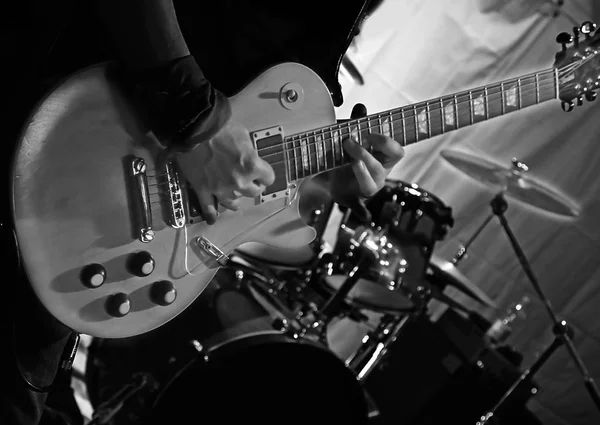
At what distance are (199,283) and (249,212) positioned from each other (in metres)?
0.18

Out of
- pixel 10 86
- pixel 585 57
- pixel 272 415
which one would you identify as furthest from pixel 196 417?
pixel 585 57

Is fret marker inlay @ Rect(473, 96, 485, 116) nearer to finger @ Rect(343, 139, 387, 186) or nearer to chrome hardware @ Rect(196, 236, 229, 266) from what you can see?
finger @ Rect(343, 139, 387, 186)

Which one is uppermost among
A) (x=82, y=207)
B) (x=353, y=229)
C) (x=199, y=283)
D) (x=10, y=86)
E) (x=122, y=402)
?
(x=10, y=86)

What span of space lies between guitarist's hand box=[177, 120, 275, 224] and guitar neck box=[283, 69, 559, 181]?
0.16m

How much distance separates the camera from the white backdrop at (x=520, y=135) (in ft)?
8.52

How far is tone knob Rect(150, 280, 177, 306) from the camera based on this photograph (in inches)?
39.8

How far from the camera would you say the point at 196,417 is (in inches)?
56.8

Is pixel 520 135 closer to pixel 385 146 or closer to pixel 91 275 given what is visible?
pixel 385 146

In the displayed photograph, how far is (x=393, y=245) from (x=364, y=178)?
0.84 meters

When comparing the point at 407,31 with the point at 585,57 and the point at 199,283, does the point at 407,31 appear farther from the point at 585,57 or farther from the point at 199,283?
the point at 199,283

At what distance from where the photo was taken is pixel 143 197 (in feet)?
3.11

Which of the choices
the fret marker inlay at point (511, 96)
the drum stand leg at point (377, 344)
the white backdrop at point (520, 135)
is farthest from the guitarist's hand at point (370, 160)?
the white backdrop at point (520, 135)

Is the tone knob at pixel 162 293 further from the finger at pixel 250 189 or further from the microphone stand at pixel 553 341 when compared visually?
the microphone stand at pixel 553 341

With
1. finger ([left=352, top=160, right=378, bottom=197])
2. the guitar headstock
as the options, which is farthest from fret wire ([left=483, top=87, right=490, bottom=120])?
finger ([left=352, top=160, right=378, bottom=197])
